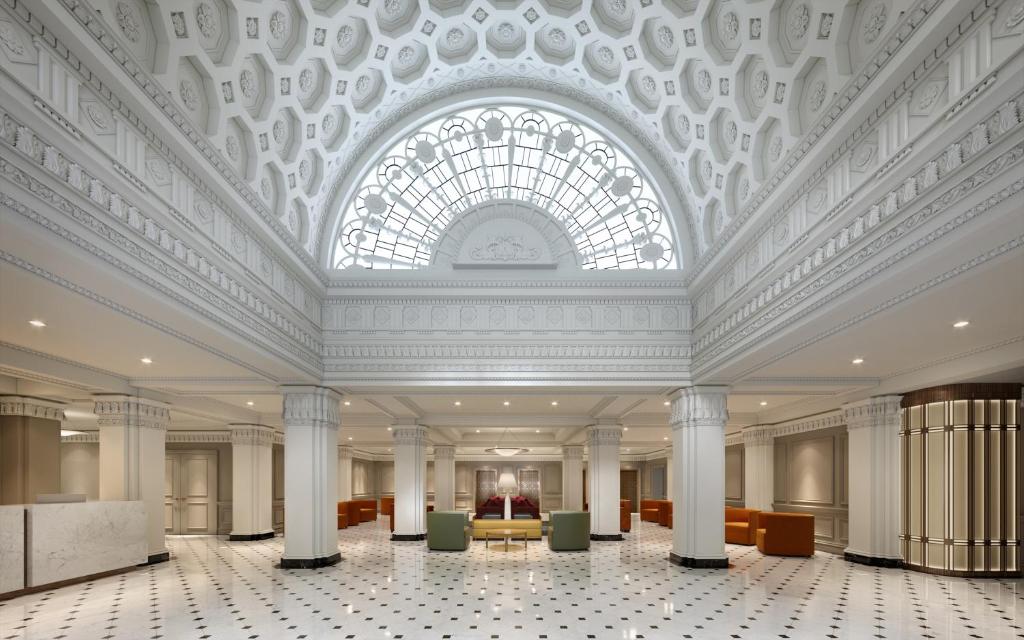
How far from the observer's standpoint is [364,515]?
28031 millimetres

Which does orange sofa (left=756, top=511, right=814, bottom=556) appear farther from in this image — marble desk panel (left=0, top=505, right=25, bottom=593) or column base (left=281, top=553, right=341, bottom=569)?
marble desk panel (left=0, top=505, right=25, bottom=593)

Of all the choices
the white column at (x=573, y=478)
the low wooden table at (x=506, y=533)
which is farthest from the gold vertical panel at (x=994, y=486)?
the white column at (x=573, y=478)

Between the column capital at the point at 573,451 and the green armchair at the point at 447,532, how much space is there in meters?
10.5

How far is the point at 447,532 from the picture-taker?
57.1 ft

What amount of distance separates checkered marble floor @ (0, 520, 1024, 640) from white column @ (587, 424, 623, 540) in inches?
171

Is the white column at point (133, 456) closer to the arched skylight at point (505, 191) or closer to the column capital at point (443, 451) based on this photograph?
the arched skylight at point (505, 191)

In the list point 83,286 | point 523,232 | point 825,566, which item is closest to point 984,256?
point 83,286

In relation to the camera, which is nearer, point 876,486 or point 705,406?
point 705,406

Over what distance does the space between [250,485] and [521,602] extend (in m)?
13.4

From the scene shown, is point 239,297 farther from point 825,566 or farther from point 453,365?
point 825,566

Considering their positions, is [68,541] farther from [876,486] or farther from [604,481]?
[876,486]

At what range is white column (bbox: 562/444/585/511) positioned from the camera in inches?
985

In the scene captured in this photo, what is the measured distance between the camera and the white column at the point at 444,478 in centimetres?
2538

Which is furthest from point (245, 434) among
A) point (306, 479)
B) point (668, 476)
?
point (668, 476)
